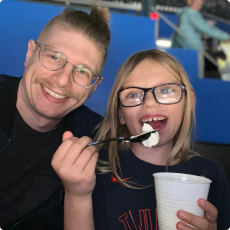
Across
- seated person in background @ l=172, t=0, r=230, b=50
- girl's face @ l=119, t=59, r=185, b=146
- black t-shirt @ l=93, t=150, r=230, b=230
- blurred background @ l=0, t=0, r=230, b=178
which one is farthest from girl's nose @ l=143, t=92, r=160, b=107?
seated person in background @ l=172, t=0, r=230, b=50

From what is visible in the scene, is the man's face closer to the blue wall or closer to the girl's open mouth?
the girl's open mouth

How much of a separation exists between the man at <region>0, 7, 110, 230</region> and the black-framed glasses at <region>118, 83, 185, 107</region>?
24cm

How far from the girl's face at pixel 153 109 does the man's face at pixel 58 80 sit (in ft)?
0.93

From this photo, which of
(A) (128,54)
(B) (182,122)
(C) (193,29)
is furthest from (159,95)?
(C) (193,29)

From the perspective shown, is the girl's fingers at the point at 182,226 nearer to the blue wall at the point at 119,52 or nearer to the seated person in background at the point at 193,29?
the blue wall at the point at 119,52

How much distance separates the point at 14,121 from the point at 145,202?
33.8 inches

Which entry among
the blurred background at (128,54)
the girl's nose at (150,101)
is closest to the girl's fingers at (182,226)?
the girl's nose at (150,101)

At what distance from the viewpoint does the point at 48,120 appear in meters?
1.24

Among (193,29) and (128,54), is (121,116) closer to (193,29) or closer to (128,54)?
(128,54)

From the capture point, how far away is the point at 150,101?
1113 mm

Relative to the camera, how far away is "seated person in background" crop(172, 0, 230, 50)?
302 cm

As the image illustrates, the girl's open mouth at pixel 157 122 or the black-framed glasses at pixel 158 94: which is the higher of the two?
the black-framed glasses at pixel 158 94

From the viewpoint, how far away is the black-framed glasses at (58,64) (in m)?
1.19

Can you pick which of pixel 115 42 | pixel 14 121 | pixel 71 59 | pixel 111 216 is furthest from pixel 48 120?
pixel 115 42
